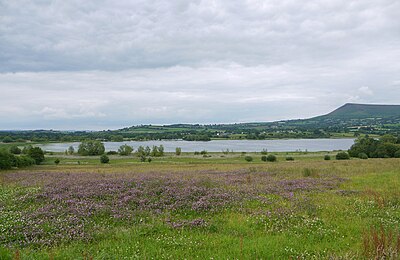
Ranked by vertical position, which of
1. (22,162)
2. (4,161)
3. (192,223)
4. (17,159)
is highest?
(192,223)

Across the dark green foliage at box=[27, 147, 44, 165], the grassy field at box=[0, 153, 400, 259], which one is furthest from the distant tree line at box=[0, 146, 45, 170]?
the grassy field at box=[0, 153, 400, 259]

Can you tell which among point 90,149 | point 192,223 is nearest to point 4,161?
point 192,223

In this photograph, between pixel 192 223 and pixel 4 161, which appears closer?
pixel 192 223

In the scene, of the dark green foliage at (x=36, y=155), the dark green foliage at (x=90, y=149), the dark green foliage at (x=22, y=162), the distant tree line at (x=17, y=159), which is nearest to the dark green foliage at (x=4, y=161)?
the distant tree line at (x=17, y=159)

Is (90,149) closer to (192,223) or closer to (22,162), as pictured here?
(22,162)

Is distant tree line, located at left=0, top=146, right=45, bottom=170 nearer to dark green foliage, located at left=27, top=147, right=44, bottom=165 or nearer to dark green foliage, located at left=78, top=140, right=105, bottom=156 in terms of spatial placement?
dark green foliage, located at left=27, top=147, right=44, bottom=165

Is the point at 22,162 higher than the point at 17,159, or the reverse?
the point at 17,159

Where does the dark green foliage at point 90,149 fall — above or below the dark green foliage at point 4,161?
below

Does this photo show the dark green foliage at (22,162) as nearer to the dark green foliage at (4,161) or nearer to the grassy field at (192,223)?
the dark green foliage at (4,161)

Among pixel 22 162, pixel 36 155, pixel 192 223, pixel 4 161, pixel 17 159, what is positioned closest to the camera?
pixel 192 223

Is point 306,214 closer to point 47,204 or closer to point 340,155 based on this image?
point 47,204

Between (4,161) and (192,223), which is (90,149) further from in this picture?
(192,223)

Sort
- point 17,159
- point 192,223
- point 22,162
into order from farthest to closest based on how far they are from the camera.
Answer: point 22,162 < point 17,159 < point 192,223

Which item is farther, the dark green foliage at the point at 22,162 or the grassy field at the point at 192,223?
the dark green foliage at the point at 22,162
